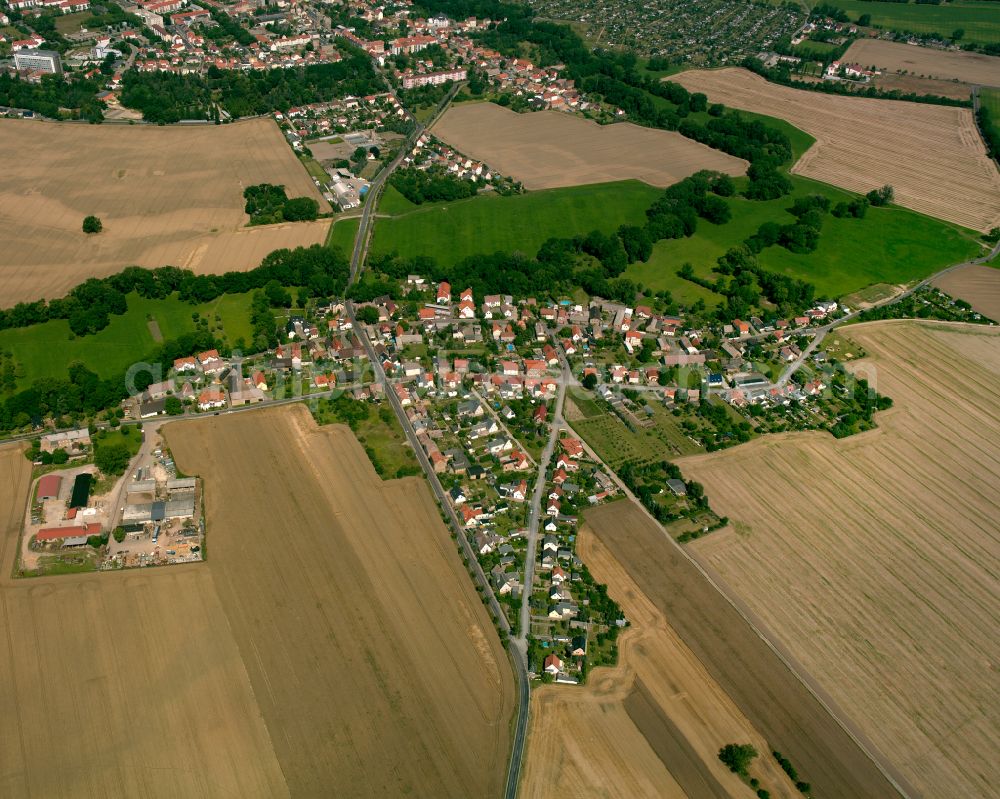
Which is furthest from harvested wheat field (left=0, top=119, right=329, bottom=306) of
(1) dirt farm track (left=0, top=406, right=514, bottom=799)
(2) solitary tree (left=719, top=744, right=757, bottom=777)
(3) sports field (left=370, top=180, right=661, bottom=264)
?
(2) solitary tree (left=719, top=744, right=757, bottom=777)

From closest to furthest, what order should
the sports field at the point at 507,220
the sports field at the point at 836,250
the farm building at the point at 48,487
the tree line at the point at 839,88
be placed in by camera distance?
the farm building at the point at 48,487, the sports field at the point at 836,250, the sports field at the point at 507,220, the tree line at the point at 839,88

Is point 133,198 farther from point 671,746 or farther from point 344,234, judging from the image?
point 671,746

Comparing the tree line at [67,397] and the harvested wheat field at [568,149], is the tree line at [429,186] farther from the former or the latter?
the tree line at [67,397]

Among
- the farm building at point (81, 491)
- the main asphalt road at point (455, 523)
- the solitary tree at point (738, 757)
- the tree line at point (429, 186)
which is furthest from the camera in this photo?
the tree line at point (429, 186)

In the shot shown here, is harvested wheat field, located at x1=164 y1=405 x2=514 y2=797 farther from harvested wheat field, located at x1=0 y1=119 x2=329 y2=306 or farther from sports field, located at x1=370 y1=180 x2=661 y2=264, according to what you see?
sports field, located at x1=370 y1=180 x2=661 y2=264

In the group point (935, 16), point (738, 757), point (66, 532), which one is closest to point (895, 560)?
point (738, 757)

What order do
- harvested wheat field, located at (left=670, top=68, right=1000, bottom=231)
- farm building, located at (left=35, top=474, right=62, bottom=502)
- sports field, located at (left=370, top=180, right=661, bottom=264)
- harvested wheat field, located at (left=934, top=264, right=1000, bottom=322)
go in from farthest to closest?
harvested wheat field, located at (left=670, top=68, right=1000, bottom=231), sports field, located at (left=370, top=180, right=661, bottom=264), harvested wheat field, located at (left=934, top=264, right=1000, bottom=322), farm building, located at (left=35, top=474, right=62, bottom=502)

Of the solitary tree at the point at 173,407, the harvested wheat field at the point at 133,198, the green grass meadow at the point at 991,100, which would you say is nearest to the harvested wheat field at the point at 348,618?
the solitary tree at the point at 173,407

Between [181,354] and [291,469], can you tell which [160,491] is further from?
[181,354]
